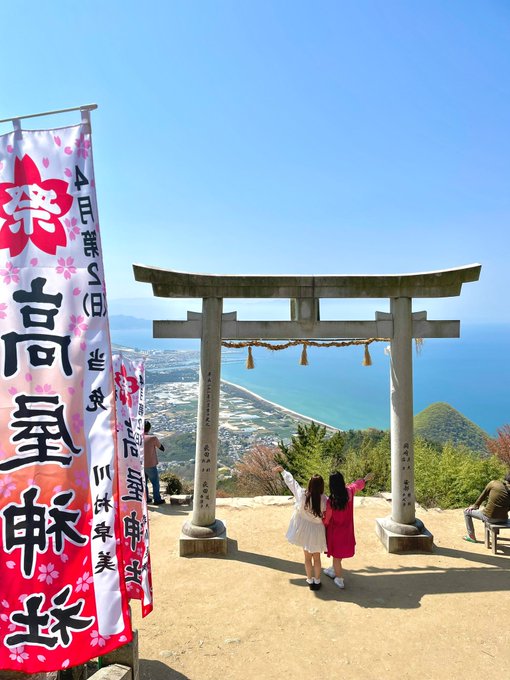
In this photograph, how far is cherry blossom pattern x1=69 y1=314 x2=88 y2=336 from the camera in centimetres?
274

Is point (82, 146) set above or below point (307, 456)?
above

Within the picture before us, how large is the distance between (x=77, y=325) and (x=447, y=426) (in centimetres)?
4408

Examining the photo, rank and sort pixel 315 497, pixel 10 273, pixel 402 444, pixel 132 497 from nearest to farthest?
1. pixel 10 273
2. pixel 132 497
3. pixel 315 497
4. pixel 402 444

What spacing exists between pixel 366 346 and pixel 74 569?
19.6 feet

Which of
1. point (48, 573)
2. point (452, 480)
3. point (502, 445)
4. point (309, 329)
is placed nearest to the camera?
point (48, 573)

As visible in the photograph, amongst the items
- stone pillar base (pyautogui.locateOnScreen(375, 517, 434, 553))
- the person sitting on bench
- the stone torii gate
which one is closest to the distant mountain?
the person sitting on bench

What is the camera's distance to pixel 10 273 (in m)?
2.73

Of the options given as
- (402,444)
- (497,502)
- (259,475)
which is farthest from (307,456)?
(497,502)

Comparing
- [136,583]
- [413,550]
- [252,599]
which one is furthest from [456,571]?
[136,583]

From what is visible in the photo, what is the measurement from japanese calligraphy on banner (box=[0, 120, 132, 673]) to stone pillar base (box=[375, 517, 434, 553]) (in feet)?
18.3

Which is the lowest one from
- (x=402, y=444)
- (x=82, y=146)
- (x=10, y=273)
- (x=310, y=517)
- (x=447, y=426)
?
(x=447, y=426)

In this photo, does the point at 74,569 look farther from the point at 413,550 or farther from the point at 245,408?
the point at 245,408

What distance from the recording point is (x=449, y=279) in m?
6.98

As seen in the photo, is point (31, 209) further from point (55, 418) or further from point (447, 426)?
point (447, 426)
